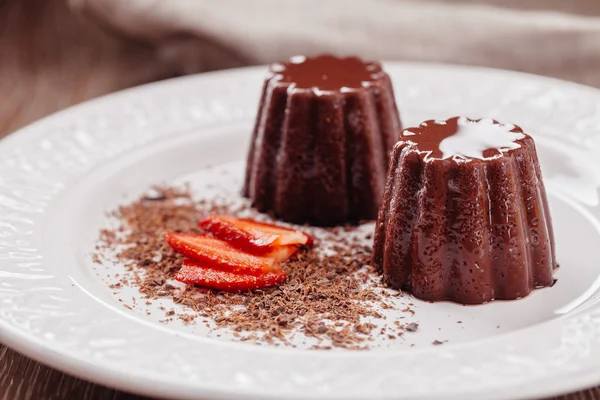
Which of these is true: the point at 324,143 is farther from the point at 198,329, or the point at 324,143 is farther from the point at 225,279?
the point at 198,329

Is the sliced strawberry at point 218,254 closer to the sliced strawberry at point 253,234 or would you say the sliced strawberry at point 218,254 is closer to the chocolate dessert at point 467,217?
the sliced strawberry at point 253,234

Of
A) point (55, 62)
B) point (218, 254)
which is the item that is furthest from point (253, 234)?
point (55, 62)

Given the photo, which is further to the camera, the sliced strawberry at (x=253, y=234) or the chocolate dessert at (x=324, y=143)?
the chocolate dessert at (x=324, y=143)

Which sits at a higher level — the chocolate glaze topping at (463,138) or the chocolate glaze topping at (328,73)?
the chocolate glaze topping at (463,138)

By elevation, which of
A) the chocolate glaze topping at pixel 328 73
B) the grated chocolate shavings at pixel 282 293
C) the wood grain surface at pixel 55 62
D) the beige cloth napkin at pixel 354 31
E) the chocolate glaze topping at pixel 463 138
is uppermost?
the chocolate glaze topping at pixel 463 138

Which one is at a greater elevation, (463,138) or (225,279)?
(463,138)

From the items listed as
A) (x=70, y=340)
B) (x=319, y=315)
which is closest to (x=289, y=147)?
(x=319, y=315)

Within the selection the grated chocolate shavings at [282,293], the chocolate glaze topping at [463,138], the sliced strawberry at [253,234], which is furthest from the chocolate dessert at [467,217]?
the sliced strawberry at [253,234]

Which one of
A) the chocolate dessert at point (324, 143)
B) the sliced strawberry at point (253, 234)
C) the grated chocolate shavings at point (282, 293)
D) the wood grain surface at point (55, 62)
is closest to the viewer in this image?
the grated chocolate shavings at point (282, 293)
